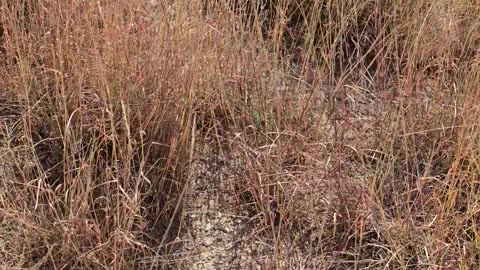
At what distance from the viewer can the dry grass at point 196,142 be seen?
1.48m

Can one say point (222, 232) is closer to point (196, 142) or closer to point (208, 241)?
point (208, 241)

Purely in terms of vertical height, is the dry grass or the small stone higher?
the dry grass

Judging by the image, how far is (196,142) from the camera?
1.74 m

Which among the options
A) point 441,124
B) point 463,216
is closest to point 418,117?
point 441,124

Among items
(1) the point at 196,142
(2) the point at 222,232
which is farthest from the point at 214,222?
(1) the point at 196,142

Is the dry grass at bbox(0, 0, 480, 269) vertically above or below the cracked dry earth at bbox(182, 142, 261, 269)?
above

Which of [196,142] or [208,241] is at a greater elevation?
[196,142]

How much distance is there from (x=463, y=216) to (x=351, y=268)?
0.36 m

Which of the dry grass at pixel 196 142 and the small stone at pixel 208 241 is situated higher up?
the dry grass at pixel 196 142

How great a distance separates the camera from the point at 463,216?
5.32 feet

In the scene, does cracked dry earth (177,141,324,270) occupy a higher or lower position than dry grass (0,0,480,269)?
lower

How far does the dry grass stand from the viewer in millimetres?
1476

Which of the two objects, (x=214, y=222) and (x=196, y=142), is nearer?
(x=214, y=222)

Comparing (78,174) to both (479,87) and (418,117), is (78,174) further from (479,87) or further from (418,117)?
(479,87)
